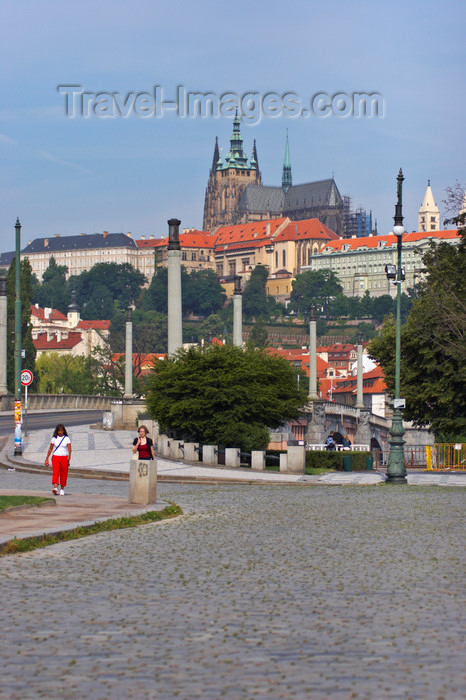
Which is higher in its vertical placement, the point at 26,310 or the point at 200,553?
the point at 26,310

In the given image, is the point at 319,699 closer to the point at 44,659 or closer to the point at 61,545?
the point at 44,659

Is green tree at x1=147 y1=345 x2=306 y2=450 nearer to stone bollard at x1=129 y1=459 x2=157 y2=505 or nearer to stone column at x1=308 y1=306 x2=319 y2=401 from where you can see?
stone bollard at x1=129 y1=459 x2=157 y2=505

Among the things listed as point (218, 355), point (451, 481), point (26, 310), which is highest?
point (26, 310)

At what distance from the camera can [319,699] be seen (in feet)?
21.5

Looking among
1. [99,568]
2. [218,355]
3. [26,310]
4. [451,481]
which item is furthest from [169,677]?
[26,310]

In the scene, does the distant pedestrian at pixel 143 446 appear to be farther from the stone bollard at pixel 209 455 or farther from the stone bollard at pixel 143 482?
the stone bollard at pixel 209 455

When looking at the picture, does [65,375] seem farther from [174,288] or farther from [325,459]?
[174,288]

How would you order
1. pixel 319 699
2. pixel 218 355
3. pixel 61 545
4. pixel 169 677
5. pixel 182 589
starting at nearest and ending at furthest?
pixel 319 699 < pixel 169 677 < pixel 182 589 < pixel 61 545 < pixel 218 355

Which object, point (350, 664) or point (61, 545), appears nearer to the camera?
point (350, 664)

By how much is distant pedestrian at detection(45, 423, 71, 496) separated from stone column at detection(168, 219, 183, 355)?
20.5 metres

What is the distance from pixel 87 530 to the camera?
613 inches

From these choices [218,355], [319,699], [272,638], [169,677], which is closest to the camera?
[319,699]

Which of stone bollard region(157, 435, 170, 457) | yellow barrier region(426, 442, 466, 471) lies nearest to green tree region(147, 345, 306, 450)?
stone bollard region(157, 435, 170, 457)

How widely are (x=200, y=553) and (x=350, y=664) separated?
5.98 meters
